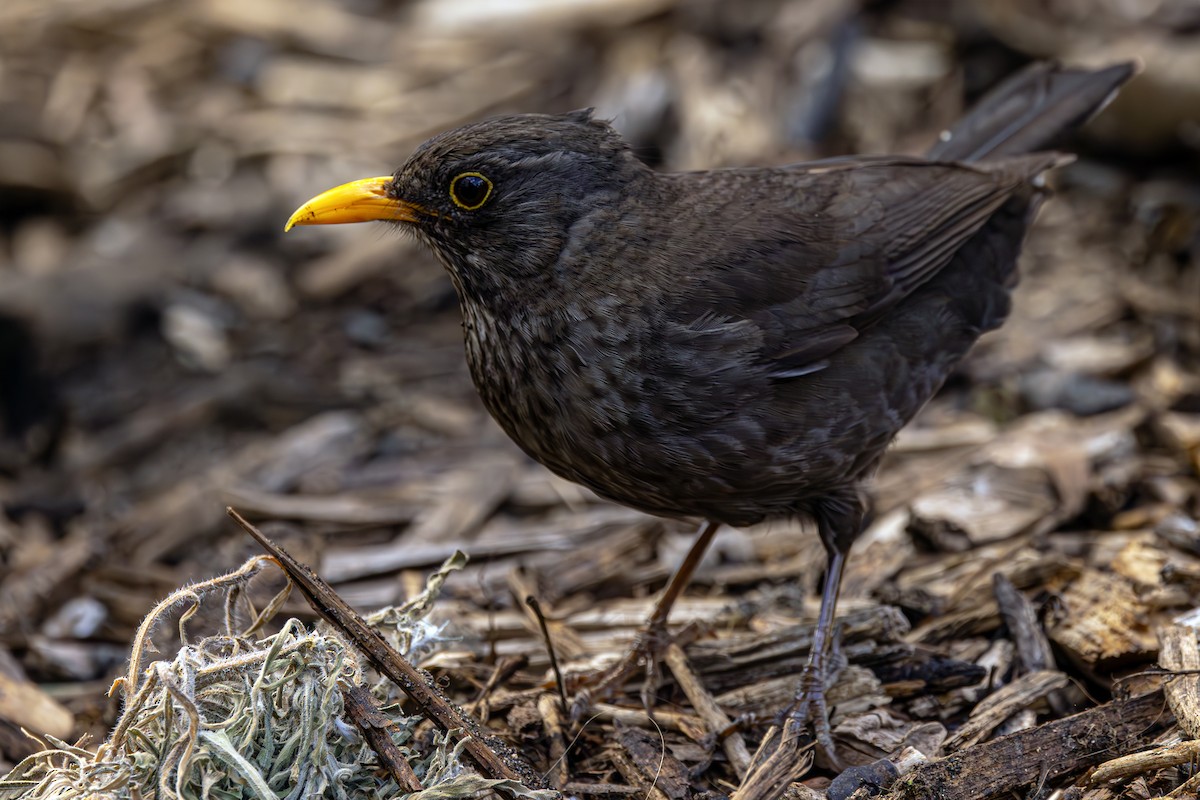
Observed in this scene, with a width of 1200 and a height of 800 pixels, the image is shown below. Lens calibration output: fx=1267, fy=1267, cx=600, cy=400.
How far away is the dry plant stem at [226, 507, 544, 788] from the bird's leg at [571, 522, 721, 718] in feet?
2.45

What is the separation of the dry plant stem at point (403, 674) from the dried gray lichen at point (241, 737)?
0.05 metres

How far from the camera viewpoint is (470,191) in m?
4.30

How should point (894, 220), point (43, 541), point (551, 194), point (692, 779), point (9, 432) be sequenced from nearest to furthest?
point (692, 779) < point (551, 194) < point (894, 220) < point (43, 541) < point (9, 432)

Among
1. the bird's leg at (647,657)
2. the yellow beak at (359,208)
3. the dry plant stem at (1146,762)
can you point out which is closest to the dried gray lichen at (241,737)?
the bird's leg at (647,657)

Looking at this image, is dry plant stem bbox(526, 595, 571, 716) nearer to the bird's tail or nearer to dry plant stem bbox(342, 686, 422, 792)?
dry plant stem bbox(342, 686, 422, 792)

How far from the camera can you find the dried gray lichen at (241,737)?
3189 millimetres

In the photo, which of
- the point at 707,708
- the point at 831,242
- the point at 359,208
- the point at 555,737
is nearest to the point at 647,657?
the point at 707,708

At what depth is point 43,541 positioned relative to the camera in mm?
5809

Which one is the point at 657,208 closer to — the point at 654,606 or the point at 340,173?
the point at 654,606

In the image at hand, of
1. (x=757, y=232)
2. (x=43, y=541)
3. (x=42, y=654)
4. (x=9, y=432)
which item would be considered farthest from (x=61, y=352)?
(x=757, y=232)

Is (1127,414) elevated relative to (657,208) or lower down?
lower down

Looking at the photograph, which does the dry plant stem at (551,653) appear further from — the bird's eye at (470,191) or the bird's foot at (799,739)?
the bird's eye at (470,191)

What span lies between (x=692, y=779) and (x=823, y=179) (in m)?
2.30

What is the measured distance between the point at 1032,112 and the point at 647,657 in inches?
114
